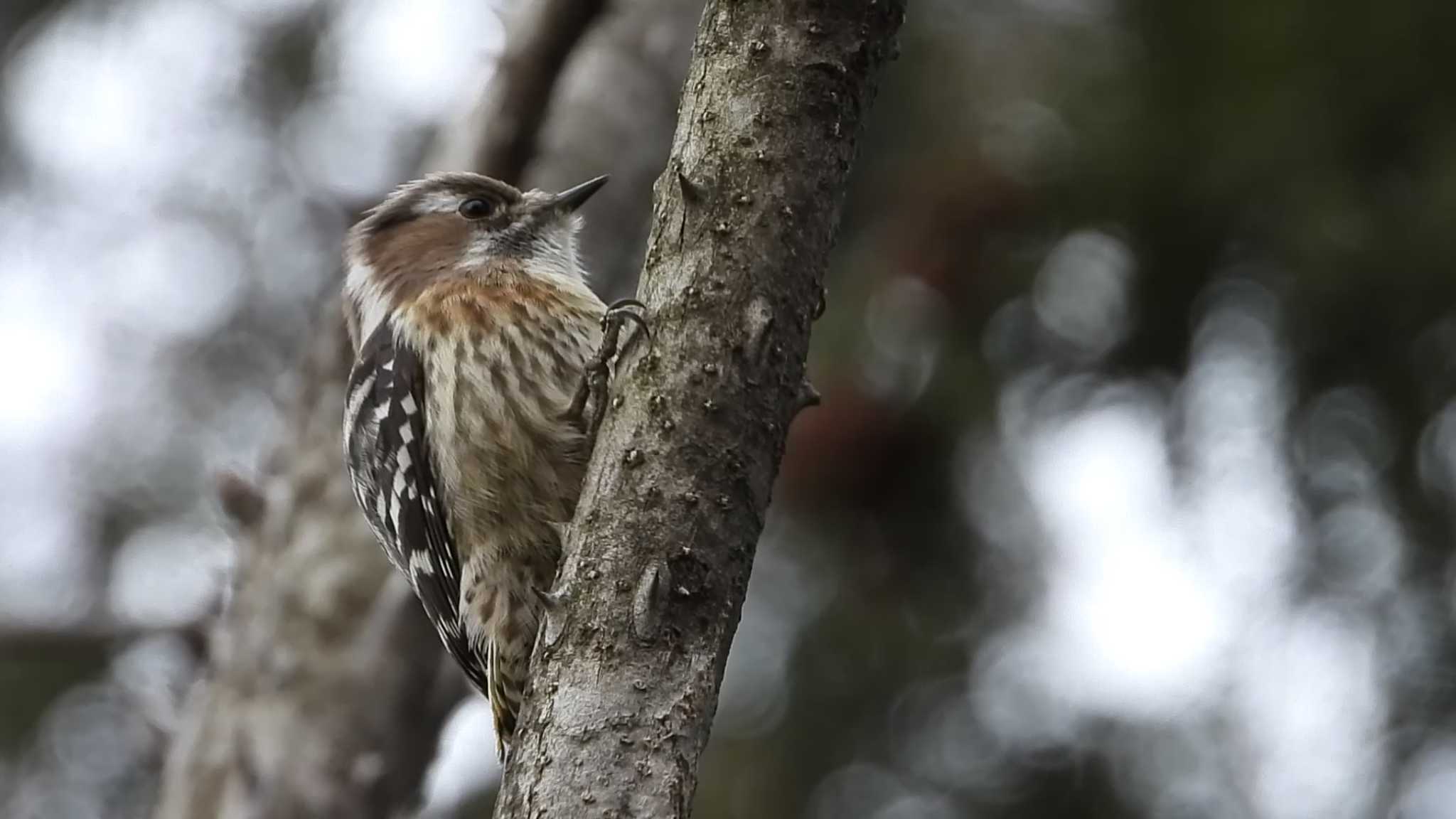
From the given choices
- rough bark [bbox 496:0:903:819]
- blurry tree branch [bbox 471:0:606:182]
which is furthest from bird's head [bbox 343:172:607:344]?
rough bark [bbox 496:0:903:819]

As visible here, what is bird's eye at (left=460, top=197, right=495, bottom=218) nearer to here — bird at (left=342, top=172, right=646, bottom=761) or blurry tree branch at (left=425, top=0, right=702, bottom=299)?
bird at (left=342, top=172, right=646, bottom=761)

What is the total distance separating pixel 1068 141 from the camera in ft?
17.4

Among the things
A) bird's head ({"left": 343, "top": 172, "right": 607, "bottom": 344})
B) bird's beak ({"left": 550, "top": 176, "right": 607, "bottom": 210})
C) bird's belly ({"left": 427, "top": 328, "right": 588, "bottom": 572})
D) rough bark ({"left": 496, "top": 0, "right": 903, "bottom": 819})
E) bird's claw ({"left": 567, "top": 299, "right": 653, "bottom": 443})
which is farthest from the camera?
bird's beak ({"left": 550, "top": 176, "right": 607, "bottom": 210})

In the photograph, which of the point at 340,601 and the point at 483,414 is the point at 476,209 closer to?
the point at 483,414

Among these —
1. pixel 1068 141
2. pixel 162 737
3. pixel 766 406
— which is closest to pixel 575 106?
Answer: pixel 1068 141

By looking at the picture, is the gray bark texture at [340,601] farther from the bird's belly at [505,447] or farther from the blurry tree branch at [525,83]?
the bird's belly at [505,447]

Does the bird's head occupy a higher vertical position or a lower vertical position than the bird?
higher

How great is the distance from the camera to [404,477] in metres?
4.18

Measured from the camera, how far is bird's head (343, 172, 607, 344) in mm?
4621

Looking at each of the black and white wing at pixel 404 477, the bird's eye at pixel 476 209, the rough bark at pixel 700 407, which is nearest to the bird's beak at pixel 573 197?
the bird's eye at pixel 476 209

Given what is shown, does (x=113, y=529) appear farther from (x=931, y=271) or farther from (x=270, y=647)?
(x=931, y=271)

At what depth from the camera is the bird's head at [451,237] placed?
462cm

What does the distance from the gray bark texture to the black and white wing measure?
0.91m

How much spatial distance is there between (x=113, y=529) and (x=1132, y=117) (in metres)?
5.12
